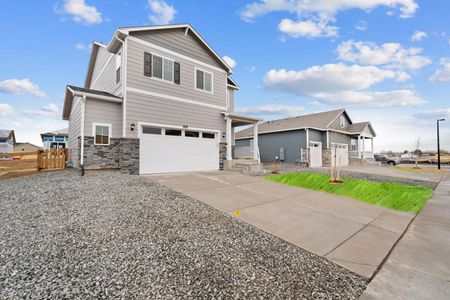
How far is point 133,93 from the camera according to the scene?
9.34 meters

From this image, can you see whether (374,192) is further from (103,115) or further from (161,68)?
(103,115)

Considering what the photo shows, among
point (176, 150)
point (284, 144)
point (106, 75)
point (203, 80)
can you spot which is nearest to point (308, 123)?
point (284, 144)

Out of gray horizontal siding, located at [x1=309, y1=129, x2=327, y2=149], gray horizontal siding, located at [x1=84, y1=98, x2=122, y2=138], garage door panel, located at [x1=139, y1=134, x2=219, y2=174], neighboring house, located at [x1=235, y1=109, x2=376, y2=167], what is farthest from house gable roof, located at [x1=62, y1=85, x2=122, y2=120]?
gray horizontal siding, located at [x1=309, y1=129, x2=327, y2=149]

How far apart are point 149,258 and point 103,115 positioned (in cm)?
835

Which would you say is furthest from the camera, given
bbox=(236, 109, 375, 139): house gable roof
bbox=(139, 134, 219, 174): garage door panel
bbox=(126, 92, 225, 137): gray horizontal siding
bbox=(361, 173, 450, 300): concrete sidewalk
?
bbox=(236, 109, 375, 139): house gable roof

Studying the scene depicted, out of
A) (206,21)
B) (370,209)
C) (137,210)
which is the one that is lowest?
(370,209)

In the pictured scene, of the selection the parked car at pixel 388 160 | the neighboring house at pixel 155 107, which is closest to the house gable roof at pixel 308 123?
the parked car at pixel 388 160

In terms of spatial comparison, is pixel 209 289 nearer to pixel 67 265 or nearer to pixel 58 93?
pixel 67 265

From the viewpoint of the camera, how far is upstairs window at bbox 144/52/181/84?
9.81m

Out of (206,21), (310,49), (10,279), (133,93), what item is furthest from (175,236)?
(310,49)

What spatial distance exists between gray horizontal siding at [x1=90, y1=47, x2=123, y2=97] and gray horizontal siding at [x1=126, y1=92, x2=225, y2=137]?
1.07 metres

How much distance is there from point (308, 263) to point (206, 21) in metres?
13.2

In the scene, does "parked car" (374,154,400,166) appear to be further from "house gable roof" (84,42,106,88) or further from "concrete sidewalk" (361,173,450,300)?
"house gable roof" (84,42,106,88)

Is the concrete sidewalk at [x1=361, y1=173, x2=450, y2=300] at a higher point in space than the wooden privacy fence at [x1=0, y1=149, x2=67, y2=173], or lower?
lower
